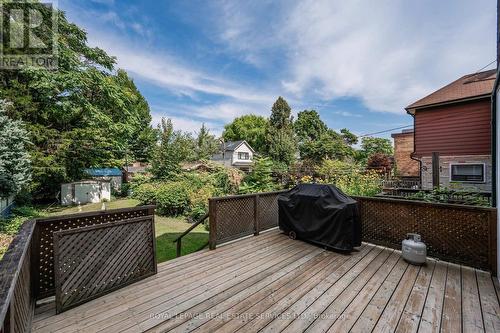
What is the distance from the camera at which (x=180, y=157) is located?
15461mm

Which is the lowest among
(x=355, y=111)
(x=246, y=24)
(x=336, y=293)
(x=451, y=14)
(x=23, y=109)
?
(x=336, y=293)

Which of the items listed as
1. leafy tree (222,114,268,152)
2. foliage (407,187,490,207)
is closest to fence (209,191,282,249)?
foliage (407,187,490,207)

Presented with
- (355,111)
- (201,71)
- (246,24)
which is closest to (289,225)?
(246,24)

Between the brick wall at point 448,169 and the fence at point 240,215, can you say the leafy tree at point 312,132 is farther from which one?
the fence at point 240,215

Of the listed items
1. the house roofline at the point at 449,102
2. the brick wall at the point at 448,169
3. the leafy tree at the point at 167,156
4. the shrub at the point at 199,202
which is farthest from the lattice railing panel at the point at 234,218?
the leafy tree at the point at 167,156

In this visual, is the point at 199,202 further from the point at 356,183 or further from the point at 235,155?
the point at 235,155

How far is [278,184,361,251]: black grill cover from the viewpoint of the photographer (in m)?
3.91

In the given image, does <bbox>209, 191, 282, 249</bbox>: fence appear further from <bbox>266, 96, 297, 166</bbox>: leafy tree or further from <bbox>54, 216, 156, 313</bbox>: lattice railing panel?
<bbox>266, 96, 297, 166</bbox>: leafy tree

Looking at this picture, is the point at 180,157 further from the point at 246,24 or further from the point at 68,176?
the point at 246,24

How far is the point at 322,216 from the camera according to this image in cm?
420

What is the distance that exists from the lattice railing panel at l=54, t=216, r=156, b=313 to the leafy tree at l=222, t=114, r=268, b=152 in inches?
1432

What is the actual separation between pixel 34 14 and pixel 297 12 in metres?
13.4

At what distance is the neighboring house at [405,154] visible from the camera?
18.5 metres

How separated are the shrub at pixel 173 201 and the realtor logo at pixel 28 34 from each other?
8.84m
